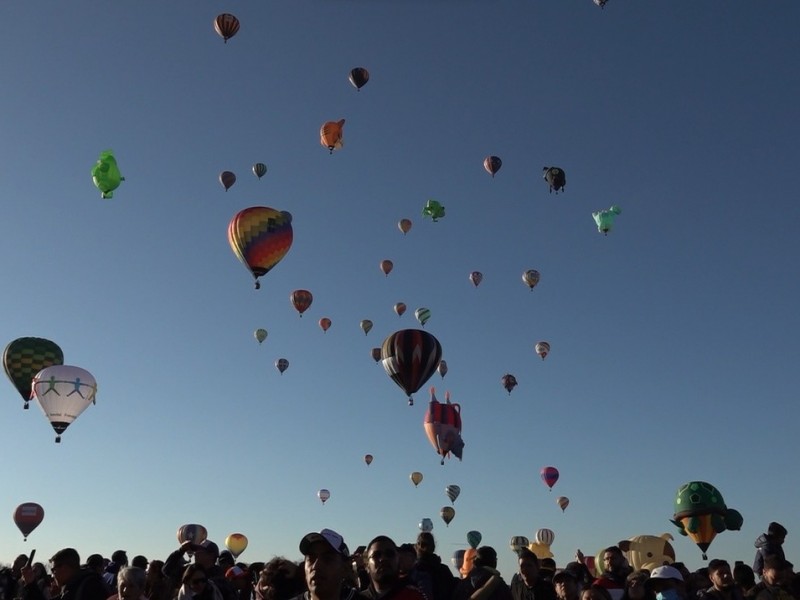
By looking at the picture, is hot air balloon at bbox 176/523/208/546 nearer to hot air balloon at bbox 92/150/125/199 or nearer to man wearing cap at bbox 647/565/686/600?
hot air balloon at bbox 92/150/125/199

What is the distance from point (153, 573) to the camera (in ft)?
23.5

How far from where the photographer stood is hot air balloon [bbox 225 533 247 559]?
41.0 metres

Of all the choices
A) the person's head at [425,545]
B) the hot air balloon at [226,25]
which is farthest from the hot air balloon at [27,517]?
the person's head at [425,545]

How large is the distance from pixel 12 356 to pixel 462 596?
24.4 m

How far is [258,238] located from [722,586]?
69.9ft

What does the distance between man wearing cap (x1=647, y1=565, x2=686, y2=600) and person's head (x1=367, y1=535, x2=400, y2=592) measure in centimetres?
361

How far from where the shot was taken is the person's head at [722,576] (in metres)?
8.04

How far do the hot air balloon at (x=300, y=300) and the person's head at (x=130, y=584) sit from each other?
31.7 meters

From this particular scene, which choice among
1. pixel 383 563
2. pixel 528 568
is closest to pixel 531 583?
pixel 528 568

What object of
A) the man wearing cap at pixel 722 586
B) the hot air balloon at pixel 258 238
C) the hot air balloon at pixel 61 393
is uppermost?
the hot air balloon at pixel 258 238

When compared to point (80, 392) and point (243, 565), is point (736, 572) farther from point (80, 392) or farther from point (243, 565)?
point (80, 392)

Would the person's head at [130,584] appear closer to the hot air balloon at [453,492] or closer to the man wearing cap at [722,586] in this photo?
the man wearing cap at [722,586]

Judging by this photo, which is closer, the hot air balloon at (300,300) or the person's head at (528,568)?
the person's head at (528,568)

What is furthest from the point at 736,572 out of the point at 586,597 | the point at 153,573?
the point at 153,573
